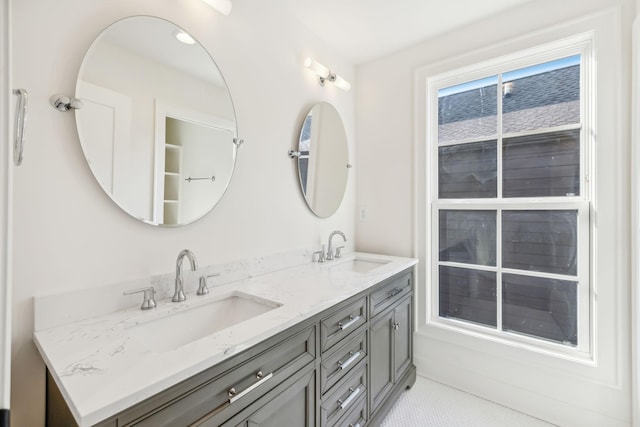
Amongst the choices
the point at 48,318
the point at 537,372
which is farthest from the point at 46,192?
the point at 537,372

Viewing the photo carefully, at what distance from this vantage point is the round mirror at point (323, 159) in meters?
1.91

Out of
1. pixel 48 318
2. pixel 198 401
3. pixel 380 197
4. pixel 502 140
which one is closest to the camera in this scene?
pixel 198 401

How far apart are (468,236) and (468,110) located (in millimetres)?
900

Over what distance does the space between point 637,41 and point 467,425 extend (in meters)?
2.21

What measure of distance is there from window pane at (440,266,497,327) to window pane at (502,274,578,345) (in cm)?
8

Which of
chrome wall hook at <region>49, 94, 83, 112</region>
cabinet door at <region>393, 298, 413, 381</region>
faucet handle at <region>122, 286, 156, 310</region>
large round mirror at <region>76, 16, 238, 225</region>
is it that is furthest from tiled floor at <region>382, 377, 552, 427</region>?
chrome wall hook at <region>49, 94, 83, 112</region>

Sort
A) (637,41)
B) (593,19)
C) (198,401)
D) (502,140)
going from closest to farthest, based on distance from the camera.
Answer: (198,401) → (637,41) → (593,19) → (502,140)

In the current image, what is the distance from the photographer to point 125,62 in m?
1.08

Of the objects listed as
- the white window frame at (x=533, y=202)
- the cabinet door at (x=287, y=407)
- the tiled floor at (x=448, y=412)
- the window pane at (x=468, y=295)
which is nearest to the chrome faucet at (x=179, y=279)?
the cabinet door at (x=287, y=407)

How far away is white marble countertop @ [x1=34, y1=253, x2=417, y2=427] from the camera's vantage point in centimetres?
60

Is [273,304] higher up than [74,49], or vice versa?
[74,49]

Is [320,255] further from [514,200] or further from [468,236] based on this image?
[514,200]

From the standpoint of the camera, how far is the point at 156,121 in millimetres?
1167

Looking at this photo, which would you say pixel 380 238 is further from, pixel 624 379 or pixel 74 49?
pixel 74 49
